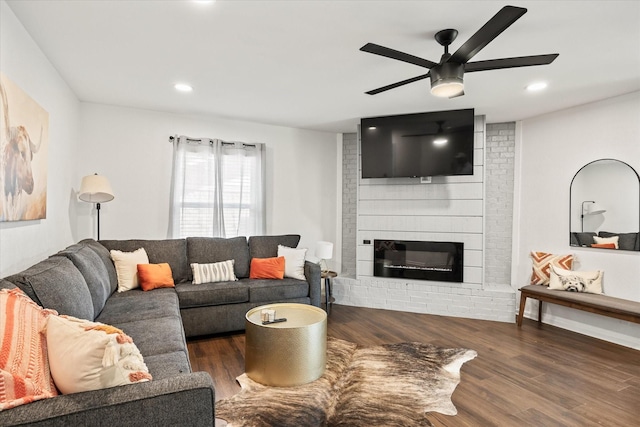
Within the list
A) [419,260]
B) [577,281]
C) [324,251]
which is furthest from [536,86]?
[324,251]

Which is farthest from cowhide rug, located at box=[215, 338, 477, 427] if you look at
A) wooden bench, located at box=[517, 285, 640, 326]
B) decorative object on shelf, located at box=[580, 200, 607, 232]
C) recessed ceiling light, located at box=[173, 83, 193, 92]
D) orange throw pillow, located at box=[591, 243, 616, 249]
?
recessed ceiling light, located at box=[173, 83, 193, 92]

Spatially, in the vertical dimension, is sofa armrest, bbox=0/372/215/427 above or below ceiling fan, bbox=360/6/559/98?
below

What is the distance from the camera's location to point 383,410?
7.23ft

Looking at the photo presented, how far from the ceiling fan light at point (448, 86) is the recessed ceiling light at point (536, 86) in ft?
4.91

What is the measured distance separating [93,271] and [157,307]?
541 mm

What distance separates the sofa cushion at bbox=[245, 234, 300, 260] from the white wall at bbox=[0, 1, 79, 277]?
195cm

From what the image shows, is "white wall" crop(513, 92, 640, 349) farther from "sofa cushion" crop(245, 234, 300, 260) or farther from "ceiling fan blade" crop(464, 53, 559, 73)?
"sofa cushion" crop(245, 234, 300, 260)

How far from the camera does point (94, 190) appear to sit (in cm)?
357

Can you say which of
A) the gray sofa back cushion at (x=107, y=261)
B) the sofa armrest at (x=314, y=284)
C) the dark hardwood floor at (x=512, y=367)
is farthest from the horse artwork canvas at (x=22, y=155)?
the sofa armrest at (x=314, y=284)

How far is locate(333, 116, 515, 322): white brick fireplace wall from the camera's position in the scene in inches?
172

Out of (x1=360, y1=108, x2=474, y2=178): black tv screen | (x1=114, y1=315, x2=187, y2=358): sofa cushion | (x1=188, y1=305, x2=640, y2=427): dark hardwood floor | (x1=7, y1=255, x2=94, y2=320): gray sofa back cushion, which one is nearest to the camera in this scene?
(x1=7, y1=255, x2=94, y2=320): gray sofa back cushion

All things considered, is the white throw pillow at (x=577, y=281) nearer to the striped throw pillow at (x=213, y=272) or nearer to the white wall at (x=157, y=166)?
the white wall at (x=157, y=166)

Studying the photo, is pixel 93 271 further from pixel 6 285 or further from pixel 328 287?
pixel 328 287

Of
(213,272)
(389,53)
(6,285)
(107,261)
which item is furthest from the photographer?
(213,272)
